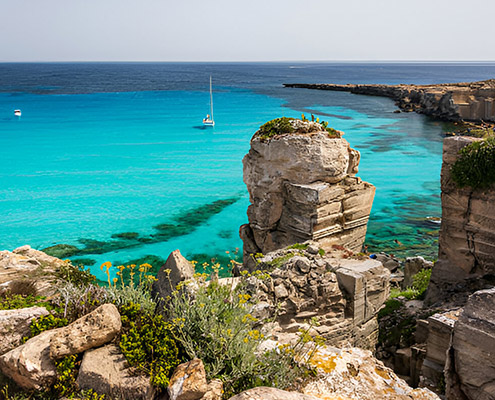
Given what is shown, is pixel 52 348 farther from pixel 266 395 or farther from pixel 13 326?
pixel 266 395

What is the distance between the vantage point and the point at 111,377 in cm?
→ 430

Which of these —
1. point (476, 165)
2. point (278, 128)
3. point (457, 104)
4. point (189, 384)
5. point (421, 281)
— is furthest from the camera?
point (457, 104)

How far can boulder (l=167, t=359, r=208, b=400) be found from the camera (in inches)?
161

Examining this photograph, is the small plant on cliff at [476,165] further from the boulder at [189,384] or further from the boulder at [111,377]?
the boulder at [111,377]

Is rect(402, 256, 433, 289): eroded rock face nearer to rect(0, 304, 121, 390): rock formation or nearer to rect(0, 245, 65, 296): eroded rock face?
rect(0, 245, 65, 296): eroded rock face

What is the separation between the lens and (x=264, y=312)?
761 centimetres

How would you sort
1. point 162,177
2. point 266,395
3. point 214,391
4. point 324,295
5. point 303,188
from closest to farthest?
point 266,395 < point 214,391 < point 324,295 < point 303,188 < point 162,177

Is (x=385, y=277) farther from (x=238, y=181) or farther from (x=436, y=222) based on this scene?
(x=238, y=181)

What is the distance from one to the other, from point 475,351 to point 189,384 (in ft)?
12.1

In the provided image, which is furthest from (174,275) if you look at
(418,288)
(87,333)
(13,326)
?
(418,288)

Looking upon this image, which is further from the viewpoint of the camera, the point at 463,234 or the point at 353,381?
the point at 463,234

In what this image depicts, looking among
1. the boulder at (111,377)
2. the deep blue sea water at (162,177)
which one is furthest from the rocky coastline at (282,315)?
the deep blue sea water at (162,177)

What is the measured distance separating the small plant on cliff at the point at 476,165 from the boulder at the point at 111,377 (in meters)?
9.07

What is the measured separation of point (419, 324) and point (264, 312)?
15.2ft
